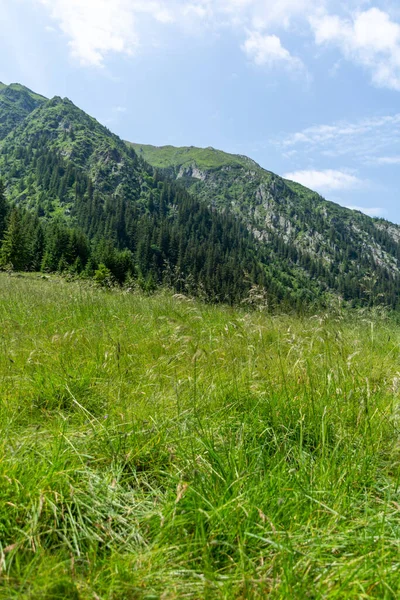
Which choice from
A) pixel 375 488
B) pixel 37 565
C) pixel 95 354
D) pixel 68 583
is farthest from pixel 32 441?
pixel 375 488

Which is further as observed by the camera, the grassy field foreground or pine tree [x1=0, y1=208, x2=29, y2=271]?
pine tree [x1=0, y1=208, x2=29, y2=271]

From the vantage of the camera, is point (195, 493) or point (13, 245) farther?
point (13, 245)

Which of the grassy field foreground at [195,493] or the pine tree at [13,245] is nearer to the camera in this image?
the grassy field foreground at [195,493]

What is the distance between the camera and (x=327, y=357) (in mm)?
3607

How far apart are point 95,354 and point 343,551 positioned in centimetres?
A: 301

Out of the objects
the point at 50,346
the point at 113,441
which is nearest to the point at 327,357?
the point at 113,441

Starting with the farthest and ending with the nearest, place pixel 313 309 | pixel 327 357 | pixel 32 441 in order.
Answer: pixel 313 309 → pixel 327 357 → pixel 32 441

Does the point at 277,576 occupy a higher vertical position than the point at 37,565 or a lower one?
higher

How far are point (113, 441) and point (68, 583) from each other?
998 mm

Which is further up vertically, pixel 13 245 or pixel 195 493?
pixel 195 493

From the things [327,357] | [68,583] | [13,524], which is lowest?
[13,524]

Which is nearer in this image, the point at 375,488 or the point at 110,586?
the point at 110,586

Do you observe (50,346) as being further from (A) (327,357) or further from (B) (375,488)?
(B) (375,488)

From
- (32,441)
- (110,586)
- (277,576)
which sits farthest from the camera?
(32,441)
